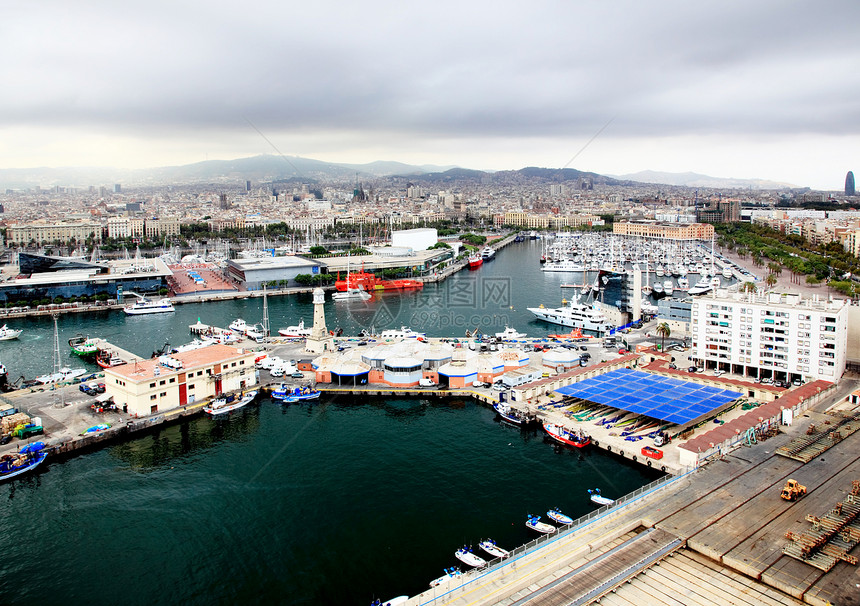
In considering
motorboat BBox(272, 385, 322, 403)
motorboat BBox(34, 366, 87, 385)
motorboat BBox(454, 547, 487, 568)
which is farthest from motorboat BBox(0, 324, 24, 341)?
motorboat BBox(454, 547, 487, 568)

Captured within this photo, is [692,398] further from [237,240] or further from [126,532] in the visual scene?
[237,240]

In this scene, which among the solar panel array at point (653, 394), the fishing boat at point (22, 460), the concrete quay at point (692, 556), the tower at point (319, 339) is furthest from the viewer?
the tower at point (319, 339)

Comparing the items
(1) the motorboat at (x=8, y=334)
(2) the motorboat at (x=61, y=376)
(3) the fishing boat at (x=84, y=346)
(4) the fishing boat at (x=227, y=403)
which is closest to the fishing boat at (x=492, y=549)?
(4) the fishing boat at (x=227, y=403)

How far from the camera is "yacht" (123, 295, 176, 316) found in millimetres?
30531

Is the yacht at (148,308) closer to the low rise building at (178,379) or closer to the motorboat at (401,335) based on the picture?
the motorboat at (401,335)

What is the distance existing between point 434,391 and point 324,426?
11.7ft

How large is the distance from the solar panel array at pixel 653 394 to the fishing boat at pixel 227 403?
28.4 ft

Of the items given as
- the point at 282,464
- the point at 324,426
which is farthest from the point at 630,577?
the point at 324,426

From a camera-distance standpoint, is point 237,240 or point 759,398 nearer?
point 759,398

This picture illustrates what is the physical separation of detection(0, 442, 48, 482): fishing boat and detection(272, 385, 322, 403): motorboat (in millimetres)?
5881

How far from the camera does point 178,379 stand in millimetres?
16422

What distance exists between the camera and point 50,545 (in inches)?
412

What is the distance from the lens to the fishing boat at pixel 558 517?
34.9 feet

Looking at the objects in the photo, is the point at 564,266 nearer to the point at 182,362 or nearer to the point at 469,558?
the point at 182,362
